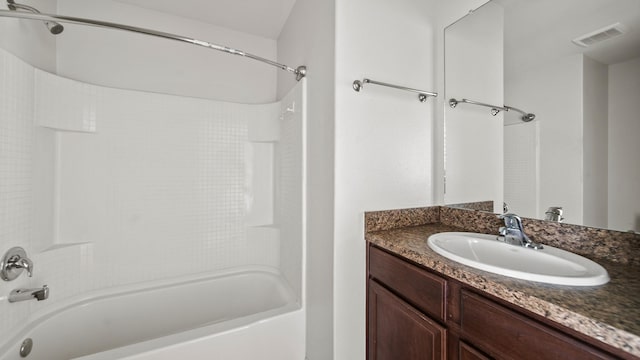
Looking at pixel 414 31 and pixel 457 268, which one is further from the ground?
pixel 414 31

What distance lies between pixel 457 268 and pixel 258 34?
2.46 metres

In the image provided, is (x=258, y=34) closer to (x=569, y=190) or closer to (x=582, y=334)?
(x=569, y=190)

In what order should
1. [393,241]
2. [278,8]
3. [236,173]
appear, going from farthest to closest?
[236,173] < [278,8] < [393,241]

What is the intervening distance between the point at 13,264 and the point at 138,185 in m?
0.76

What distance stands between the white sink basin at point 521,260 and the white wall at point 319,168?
573mm

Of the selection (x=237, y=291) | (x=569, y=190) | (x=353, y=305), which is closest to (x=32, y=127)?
(x=237, y=291)

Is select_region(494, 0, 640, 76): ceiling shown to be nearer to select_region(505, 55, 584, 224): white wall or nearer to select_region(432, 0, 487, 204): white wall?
select_region(505, 55, 584, 224): white wall

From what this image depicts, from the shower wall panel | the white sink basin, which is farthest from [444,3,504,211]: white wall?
the shower wall panel

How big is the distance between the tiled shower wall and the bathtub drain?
0.12 meters

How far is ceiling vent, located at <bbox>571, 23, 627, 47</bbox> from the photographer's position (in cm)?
82

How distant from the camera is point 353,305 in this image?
1.22 meters

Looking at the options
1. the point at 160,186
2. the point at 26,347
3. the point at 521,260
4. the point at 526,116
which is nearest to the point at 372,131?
the point at 526,116

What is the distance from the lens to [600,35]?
857 mm

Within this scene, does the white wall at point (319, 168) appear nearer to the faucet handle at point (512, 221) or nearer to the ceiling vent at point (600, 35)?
the faucet handle at point (512, 221)
